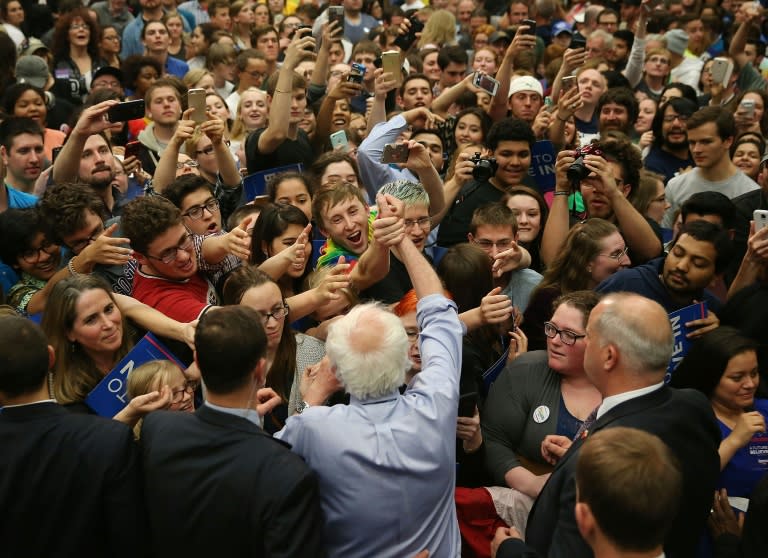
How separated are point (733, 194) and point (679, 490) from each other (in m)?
3.99

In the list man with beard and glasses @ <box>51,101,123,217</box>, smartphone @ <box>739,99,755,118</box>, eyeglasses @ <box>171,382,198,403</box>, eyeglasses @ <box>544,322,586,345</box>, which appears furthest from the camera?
smartphone @ <box>739,99,755,118</box>

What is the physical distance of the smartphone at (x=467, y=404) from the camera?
3.22 meters

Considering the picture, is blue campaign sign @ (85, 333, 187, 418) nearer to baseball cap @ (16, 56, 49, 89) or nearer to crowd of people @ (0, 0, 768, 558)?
crowd of people @ (0, 0, 768, 558)

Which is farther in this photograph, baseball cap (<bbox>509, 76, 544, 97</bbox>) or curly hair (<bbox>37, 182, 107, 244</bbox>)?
baseball cap (<bbox>509, 76, 544, 97</bbox>)

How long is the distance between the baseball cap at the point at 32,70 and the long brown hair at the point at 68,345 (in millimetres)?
4664

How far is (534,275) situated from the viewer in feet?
15.3

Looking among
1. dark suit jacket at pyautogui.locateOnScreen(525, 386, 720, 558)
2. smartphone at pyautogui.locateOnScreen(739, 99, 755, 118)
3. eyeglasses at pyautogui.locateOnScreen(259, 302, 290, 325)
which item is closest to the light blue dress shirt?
dark suit jacket at pyautogui.locateOnScreen(525, 386, 720, 558)

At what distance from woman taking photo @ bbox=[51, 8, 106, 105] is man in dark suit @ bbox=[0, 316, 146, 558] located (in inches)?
251

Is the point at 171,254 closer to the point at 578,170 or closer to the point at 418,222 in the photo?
the point at 418,222

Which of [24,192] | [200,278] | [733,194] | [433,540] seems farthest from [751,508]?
[24,192]

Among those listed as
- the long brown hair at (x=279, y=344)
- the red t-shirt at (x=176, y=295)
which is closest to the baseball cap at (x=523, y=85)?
the red t-shirt at (x=176, y=295)

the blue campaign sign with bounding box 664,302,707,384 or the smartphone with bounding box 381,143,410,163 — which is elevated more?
the smartphone with bounding box 381,143,410,163

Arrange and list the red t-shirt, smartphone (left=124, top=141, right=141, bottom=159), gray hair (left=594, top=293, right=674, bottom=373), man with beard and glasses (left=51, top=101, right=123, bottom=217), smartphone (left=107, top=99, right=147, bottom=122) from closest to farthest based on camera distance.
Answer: gray hair (left=594, top=293, right=674, bottom=373) < the red t-shirt < man with beard and glasses (left=51, top=101, right=123, bottom=217) < smartphone (left=107, top=99, right=147, bottom=122) < smartphone (left=124, top=141, right=141, bottom=159)

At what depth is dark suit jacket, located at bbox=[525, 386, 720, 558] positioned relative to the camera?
8.61 ft
